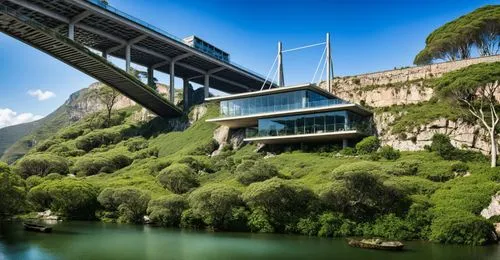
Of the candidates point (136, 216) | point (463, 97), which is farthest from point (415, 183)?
point (136, 216)

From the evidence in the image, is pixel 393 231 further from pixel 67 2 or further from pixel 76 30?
pixel 76 30

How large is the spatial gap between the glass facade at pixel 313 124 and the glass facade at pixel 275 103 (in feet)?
3.72

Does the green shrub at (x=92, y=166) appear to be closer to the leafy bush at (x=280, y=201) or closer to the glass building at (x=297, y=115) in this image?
the glass building at (x=297, y=115)

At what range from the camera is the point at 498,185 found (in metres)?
29.2

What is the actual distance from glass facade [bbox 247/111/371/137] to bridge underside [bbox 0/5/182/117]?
19188 millimetres

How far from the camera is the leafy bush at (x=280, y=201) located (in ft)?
100

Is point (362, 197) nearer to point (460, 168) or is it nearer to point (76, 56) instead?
point (460, 168)

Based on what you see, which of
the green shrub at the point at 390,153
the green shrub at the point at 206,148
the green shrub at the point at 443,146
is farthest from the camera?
the green shrub at the point at 206,148

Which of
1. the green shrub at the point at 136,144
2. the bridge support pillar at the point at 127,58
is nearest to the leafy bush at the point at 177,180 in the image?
the green shrub at the point at 136,144

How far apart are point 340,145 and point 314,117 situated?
4.16 metres

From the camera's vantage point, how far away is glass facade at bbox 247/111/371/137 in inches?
1822

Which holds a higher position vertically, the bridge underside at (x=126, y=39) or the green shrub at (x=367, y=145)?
the bridge underside at (x=126, y=39)

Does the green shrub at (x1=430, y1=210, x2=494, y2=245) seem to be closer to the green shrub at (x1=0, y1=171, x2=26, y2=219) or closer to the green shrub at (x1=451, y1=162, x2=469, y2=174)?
the green shrub at (x1=451, y1=162, x2=469, y2=174)

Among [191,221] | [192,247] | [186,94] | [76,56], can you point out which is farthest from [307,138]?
[186,94]
